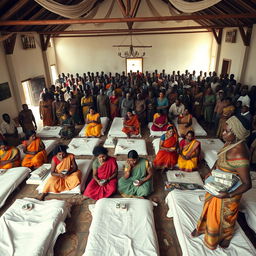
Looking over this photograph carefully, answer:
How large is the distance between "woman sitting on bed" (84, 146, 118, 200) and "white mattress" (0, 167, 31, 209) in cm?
140

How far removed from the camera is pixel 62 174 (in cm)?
392

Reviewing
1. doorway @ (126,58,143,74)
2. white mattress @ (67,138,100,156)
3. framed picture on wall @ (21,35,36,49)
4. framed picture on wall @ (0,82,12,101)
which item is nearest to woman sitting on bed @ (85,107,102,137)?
white mattress @ (67,138,100,156)

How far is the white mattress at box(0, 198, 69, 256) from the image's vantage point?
104 inches

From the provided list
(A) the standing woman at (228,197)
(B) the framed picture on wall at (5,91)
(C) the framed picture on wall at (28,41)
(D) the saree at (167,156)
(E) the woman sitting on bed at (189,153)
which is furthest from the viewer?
(C) the framed picture on wall at (28,41)

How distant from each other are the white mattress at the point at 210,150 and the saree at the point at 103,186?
7.28ft

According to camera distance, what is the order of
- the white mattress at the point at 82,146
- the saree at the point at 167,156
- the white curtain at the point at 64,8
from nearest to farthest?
the saree at the point at 167,156 → the white curtain at the point at 64,8 → the white mattress at the point at 82,146

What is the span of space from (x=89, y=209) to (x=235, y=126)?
2.66m

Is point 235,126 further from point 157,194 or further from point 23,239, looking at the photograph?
point 23,239

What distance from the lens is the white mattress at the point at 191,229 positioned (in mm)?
2566

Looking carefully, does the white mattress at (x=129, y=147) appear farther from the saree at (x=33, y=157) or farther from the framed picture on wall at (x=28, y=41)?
the framed picture on wall at (x=28, y=41)

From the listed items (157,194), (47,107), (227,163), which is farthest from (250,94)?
(47,107)

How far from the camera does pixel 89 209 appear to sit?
3570 mm

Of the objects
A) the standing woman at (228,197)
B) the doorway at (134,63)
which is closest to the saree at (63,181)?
the standing woman at (228,197)

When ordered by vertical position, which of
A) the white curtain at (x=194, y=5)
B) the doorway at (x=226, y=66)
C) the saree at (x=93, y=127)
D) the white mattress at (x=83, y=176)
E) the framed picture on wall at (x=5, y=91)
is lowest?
the white mattress at (x=83, y=176)
